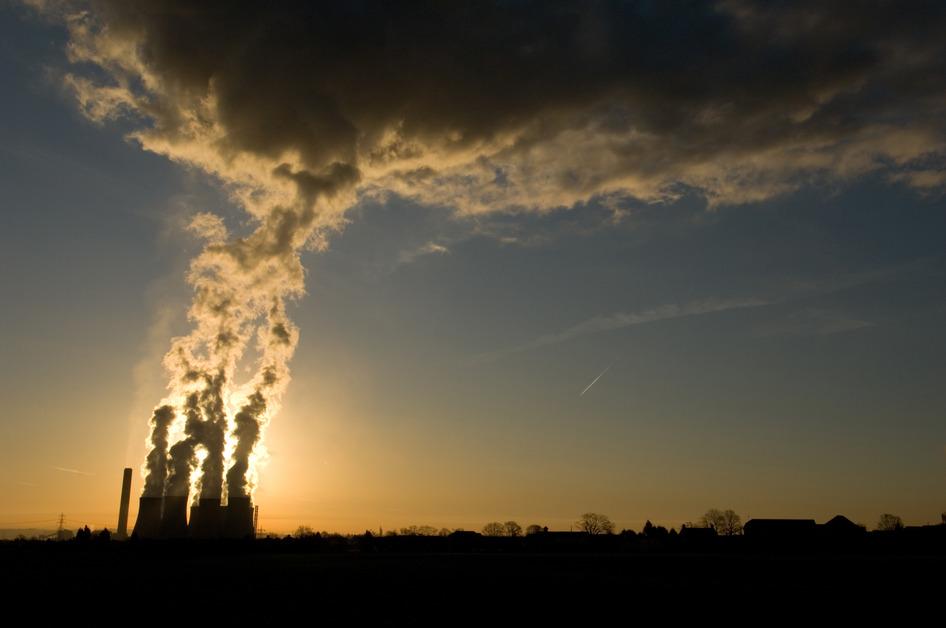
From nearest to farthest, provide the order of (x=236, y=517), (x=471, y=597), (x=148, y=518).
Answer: (x=471, y=597), (x=148, y=518), (x=236, y=517)

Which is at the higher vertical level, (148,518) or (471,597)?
(148,518)

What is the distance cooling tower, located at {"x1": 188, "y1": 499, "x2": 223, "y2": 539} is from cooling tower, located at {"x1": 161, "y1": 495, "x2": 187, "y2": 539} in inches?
50.8

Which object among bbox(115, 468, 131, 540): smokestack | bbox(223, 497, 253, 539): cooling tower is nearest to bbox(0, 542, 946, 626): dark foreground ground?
bbox(223, 497, 253, 539): cooling tower

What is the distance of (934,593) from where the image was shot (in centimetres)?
3247

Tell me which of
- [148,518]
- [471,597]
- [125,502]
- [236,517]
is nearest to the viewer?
[471,597]

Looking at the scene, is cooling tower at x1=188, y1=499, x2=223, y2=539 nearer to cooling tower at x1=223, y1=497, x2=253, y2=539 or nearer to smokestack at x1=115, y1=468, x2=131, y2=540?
cooling tower at x1=223, y1=497, x2=253, y2=539

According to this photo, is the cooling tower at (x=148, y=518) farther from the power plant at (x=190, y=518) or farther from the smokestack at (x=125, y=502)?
the smokestack at (x=125, y=502)

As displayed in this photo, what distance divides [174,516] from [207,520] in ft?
13.1

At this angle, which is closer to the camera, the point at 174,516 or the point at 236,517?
the point at 174,516

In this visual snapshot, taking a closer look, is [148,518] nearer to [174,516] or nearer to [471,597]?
[174,516]

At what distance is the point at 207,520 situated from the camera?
314 feet

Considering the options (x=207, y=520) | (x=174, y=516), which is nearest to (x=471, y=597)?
(x=207, y=520)

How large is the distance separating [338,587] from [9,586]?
1532 centimetres

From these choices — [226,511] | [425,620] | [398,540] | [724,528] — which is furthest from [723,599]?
[724,528]
